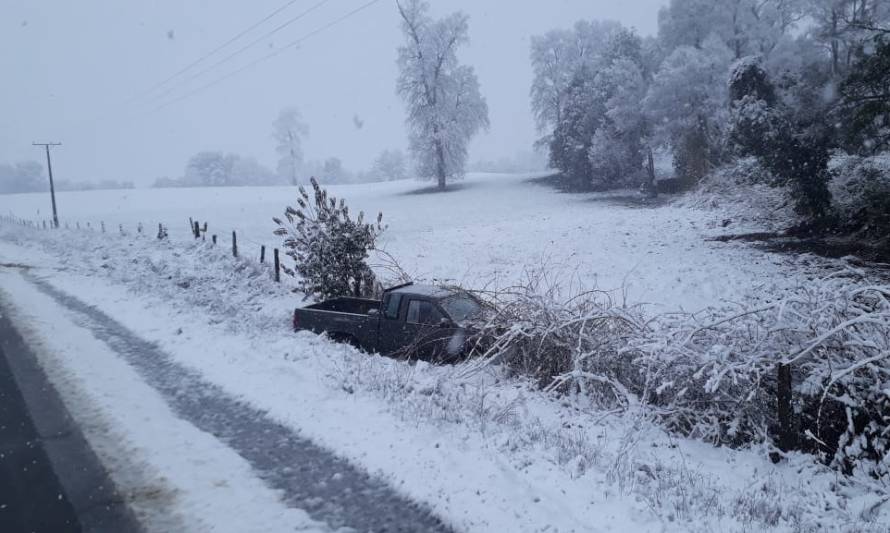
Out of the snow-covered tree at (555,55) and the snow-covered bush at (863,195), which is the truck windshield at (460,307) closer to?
the snow-covered bush at (863,195)

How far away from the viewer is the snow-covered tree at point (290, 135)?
74625 mm

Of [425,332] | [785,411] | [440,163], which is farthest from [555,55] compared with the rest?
[785,411]

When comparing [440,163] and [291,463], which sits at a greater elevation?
[440,163]

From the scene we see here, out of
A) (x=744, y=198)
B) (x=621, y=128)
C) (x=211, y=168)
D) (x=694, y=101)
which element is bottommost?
(x=744, y=198)

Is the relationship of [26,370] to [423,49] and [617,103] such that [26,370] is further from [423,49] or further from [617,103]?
[423,49]

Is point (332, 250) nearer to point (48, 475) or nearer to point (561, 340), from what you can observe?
point (561, 340)

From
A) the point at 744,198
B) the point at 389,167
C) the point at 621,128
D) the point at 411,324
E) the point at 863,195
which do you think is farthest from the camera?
the point at 389,167

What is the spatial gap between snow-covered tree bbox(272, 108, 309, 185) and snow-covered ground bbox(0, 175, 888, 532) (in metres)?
59.5

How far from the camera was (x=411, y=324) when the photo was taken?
30.0 ft

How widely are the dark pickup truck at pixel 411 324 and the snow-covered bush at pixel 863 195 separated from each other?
13.1m

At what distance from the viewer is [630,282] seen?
15.1m

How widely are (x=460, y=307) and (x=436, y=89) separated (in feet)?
137

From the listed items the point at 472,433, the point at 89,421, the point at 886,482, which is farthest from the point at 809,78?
the point at 89,421

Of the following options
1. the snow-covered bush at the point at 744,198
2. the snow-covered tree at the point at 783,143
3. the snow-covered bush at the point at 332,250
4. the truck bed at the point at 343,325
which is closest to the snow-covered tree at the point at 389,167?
the snow-covered bush at the point at 744,198
